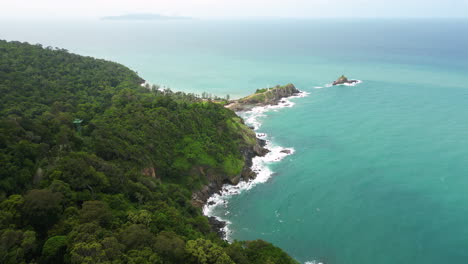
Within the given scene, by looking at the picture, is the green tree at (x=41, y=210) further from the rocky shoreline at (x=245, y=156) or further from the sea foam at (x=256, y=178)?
the sea foam at (x=256, y=178)

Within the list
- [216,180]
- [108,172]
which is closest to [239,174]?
[216,180]

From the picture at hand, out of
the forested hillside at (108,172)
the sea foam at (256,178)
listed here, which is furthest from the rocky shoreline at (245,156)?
the forested hillside at (108,172)

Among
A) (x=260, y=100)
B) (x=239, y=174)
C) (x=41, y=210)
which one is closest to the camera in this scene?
(x=41, y=210)

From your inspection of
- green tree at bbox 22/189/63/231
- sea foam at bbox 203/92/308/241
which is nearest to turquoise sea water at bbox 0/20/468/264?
sea foam at bbox 203/92/308/241

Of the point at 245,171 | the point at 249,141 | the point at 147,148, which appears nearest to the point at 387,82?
the point at 249,141

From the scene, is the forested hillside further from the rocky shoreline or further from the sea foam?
the sea foam

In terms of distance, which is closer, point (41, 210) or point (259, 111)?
point (41, 210)

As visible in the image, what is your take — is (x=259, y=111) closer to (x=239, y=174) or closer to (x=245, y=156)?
(x=245, y=156)
